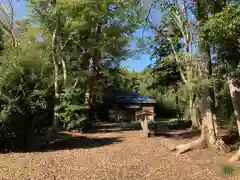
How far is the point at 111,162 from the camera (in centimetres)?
946

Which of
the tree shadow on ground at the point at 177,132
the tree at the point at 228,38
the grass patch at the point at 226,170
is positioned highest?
the tree at the point at 228,38

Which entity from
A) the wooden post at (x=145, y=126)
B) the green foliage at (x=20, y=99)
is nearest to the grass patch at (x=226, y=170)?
the wooden post at (x=145, y=126)

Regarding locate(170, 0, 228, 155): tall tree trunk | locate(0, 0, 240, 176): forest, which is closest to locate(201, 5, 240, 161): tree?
locate(0, 0, 240, 176): forest

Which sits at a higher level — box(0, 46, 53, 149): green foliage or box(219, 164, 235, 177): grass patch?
box(0, 46, 53, 149): green foliage

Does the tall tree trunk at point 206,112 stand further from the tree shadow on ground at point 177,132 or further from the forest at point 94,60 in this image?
the tree shadow on ground at point 177,132

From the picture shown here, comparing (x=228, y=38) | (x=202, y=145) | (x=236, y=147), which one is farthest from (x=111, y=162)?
(x=228, y=38)

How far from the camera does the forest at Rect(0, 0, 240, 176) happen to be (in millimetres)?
9633

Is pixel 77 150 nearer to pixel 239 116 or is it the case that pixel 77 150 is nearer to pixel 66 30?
pixel 239 116

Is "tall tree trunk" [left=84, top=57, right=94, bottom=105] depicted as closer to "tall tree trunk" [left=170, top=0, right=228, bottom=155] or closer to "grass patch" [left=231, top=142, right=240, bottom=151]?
"tall tree trunk" [left=170, top=0, right=228, bottom=155]

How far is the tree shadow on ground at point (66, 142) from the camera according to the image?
37.4 feet

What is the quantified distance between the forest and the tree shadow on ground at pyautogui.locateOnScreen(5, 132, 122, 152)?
0.52 m

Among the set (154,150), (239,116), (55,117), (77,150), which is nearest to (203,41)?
(239,116)

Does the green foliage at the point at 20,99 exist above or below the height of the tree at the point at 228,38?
below

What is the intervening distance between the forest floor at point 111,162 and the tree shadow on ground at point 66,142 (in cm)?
4
